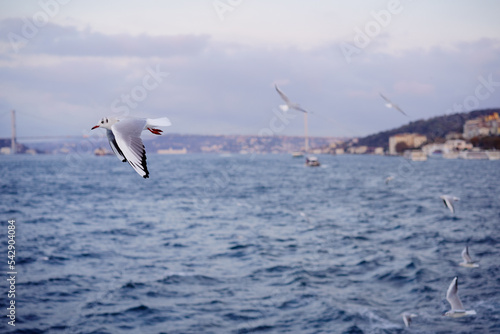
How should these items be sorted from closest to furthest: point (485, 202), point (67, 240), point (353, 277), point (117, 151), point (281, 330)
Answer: point (117, 151) → point (281, 330) → point (353, 277) → point (67, 240) → point (485, 202)

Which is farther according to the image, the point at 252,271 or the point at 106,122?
the point at 252,271

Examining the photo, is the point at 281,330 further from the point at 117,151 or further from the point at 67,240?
the point at 67,240

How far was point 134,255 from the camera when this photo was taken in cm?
1720

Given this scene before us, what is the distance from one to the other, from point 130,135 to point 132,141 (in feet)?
0.25

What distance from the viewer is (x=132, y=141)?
8.16ft

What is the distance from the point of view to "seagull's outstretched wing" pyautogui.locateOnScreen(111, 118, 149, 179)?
2.16 meters

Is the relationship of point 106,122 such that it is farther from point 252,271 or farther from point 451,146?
point 451,146

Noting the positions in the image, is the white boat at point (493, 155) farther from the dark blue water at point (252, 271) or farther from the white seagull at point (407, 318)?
the white seagull at point (407, 318)

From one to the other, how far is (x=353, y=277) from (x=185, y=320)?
557 centimetres

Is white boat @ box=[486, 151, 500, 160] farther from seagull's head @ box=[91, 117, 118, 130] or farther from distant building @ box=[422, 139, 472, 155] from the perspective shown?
seagull's head @ box=[91, 117, 118, 130]

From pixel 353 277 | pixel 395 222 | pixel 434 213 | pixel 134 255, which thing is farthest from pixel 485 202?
pixel 134 255

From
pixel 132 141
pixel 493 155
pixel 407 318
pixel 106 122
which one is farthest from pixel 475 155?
pixel 132 141

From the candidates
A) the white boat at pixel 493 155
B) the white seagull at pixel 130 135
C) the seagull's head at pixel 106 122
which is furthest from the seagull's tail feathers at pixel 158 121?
the white boat at pixel 493 155

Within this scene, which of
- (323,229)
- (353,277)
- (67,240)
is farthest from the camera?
(323,229)
